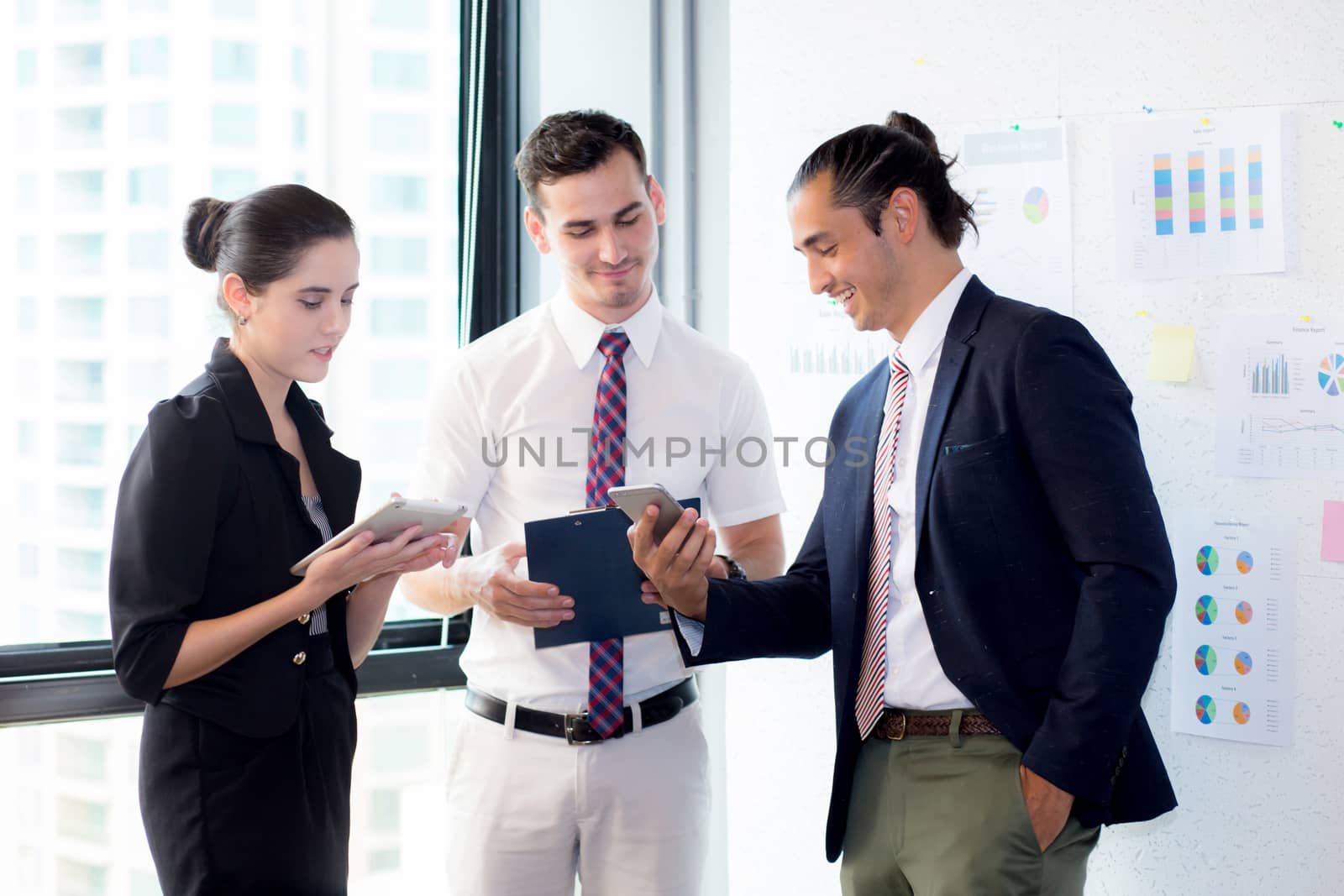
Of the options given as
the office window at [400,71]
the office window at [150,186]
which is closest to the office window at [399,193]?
the office window at [400,71]

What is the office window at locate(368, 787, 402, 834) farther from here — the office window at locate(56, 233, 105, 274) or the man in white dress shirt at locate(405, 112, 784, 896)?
the office window at locate(56, 233, 105, 274)

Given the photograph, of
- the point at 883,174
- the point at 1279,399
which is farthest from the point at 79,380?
the point at 1279,399

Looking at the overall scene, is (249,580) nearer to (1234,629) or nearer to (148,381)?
(148,381)

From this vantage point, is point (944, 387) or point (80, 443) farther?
point (80, 443)

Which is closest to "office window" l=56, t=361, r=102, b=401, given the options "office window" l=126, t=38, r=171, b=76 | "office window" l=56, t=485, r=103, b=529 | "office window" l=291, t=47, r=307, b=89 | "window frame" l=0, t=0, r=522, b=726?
"office window" l=56, t=485, r=103, b=529

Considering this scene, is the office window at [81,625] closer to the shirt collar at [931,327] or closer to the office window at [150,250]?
the office window at [150,250]

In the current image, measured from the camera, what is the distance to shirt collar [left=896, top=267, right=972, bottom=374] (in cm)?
162

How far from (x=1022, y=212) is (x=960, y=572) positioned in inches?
42.1

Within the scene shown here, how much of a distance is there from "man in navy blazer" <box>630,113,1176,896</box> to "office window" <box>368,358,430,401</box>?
4.47 ft

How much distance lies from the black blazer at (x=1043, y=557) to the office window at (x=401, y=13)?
6.20 ft

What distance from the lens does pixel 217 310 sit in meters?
1.78

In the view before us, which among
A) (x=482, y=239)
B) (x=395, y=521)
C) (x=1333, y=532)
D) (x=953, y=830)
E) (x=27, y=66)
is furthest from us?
(x=482, y=239)

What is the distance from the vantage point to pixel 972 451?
4.88 ft

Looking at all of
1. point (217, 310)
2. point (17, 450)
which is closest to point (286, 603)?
point (217, 310)
